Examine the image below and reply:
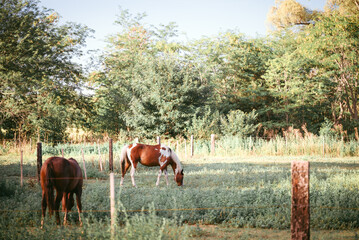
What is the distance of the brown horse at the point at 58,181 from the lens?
19.8 feet

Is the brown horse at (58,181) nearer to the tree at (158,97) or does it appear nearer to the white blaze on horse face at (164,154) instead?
the white blaze on horse face at (164,154)

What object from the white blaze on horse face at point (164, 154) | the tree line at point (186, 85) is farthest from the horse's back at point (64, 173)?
the tree line at point (186, 85)

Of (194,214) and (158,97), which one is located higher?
(158,97)

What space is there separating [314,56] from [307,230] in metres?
23.7

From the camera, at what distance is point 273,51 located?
1256 inches

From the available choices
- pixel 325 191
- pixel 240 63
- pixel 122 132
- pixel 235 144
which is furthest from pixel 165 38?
pixel 325 191

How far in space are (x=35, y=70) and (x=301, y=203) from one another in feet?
75.4

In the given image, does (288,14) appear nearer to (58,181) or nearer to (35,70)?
(35,70)

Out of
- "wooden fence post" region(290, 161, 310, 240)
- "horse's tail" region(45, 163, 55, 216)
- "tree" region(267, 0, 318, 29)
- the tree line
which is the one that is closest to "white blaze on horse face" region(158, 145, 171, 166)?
"horse's tail" region(45, 163, 55, 216)

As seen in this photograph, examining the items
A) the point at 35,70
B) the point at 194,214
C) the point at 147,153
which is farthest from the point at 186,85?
the point at 194,214

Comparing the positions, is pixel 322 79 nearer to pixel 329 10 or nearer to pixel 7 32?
pixel 329 10

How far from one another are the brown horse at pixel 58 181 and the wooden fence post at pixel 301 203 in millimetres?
3889

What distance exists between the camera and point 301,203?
14.2 ft

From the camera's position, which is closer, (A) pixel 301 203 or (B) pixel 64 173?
(A) pixel 301 203
